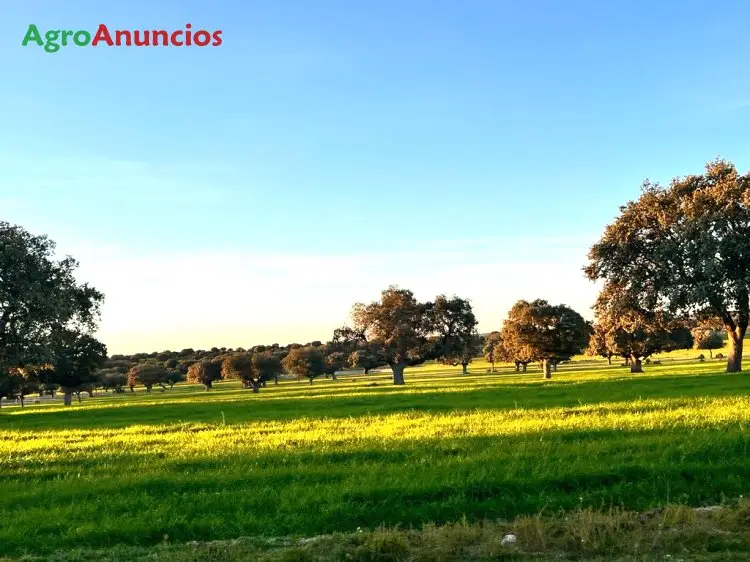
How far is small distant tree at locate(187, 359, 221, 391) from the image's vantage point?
14825cm

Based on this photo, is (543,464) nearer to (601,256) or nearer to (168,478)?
(168,478)

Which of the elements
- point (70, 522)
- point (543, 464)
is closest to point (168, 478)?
point (70, 522)

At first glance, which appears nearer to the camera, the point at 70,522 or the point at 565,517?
the point at 565,517

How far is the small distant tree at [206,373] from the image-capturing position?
148250mm

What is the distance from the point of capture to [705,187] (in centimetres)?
5497

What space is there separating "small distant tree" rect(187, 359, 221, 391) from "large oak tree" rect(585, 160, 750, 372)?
363 feet

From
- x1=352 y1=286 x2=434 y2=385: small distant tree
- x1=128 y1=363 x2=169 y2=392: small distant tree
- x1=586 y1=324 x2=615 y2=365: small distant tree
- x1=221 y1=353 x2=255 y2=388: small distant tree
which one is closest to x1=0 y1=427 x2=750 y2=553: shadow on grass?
x1=352 y1=286 x2=434 y2=385: small distant tree

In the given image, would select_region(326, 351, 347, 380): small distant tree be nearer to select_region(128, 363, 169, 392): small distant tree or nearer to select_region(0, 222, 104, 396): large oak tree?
select_region(128, 363, 169, 392): small distant tree

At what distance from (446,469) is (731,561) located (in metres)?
6.49

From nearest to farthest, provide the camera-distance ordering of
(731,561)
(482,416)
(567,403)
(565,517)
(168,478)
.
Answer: (731,561) → (565,517) → (168,478) → (482,416) → (567,403)

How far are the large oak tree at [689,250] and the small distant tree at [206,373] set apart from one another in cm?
11062

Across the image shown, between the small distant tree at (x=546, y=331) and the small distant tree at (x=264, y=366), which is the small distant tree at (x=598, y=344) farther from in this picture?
the small distant tree at (x=264, y=366)

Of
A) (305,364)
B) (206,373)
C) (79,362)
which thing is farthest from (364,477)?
(206,373)

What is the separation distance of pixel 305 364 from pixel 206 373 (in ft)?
77.0
